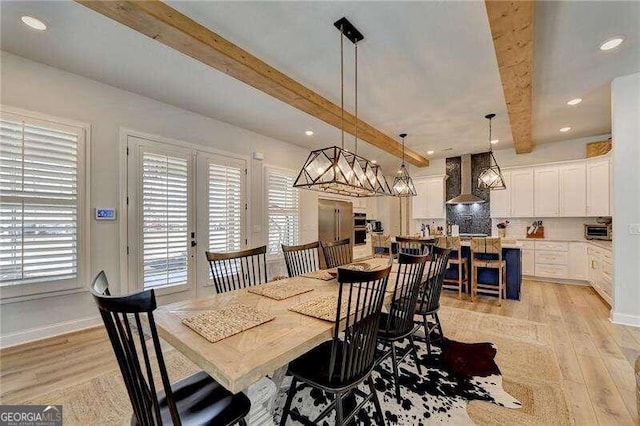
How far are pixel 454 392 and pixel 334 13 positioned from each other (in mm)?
2914

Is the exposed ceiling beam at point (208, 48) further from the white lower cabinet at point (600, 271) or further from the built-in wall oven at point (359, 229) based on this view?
the white lower cabinet at point (600, 271)

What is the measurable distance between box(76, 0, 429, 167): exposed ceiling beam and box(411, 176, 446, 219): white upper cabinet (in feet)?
13.2

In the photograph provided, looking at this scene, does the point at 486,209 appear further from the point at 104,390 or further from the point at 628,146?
the point at 104,390

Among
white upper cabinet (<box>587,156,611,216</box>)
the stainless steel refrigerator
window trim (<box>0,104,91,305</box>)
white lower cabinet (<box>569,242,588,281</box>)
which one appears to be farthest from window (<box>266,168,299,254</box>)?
white upper cabinet (<box>587,156,611,216</box>)

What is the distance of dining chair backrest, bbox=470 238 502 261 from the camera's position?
4082 millimetres

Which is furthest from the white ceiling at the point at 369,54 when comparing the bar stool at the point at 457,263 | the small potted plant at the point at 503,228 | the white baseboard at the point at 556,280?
the white baseboard at the point at 556,280

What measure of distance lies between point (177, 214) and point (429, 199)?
18.3 ft

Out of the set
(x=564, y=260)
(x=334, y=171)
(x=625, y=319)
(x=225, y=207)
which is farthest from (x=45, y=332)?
(x=564, y=260)

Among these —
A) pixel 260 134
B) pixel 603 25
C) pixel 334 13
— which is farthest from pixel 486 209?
pixel 334 13

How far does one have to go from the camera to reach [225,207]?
4285mm

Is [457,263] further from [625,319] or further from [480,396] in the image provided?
[480,396]

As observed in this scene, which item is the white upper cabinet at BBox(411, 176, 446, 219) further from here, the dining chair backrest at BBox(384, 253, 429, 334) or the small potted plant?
the dining chair backrest at BBox(384, 253, 429, 334)

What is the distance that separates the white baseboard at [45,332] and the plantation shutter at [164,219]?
64 centimetres

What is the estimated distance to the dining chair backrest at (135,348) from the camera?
0.91 m
